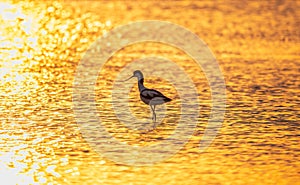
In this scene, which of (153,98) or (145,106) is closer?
(153,98)

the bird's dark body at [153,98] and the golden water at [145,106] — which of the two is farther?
the bird's dark body at [153,98]

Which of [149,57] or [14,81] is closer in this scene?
[14,81]

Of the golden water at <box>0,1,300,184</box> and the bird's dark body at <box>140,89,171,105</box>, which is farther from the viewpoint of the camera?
the bird's dark body at <box>140,89,171,105</box>

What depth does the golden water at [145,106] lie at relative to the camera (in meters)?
15.7

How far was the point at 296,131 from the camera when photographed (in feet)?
62.8

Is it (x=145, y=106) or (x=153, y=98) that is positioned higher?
(x=153, y=98)

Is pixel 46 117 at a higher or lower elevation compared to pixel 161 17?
lower

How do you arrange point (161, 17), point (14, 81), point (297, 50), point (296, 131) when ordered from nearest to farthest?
point (296, 131), point (14, 81), point (297, 50), point (161, 17)

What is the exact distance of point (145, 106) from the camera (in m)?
21.3

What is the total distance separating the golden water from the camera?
15688 mm

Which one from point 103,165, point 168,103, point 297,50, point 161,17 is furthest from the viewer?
point 161,17

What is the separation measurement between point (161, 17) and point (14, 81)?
55.3ft

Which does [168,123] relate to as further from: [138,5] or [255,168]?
[138,5]

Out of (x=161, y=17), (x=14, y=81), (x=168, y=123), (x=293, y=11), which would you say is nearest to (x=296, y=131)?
(x=168, y=123)
